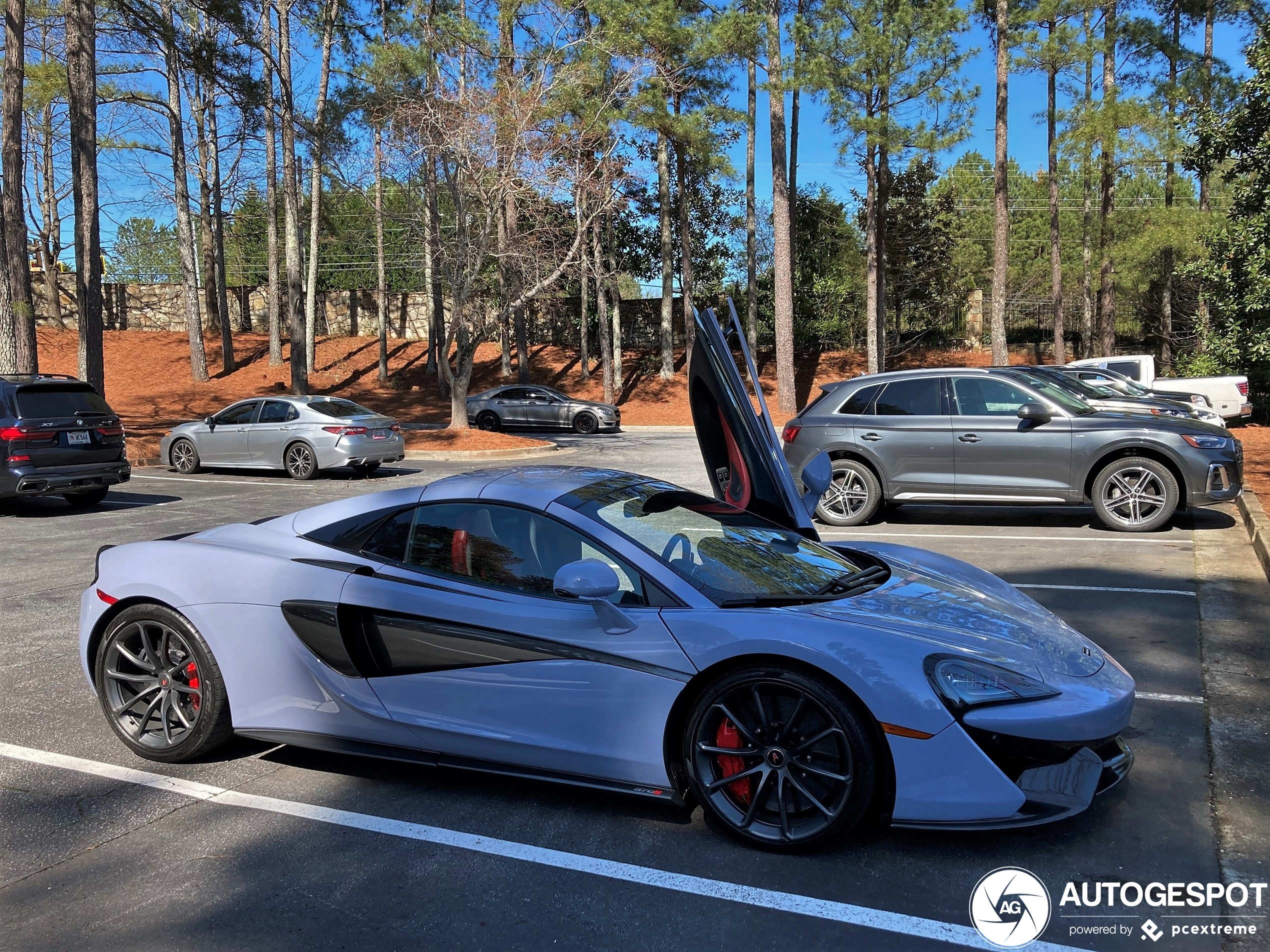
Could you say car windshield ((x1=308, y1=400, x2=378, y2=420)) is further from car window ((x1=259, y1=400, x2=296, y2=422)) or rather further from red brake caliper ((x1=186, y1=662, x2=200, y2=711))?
red brake caliper ((x1=186, y1=662, x2=200, y2=711))

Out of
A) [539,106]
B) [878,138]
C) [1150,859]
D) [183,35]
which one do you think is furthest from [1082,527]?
[878,138]

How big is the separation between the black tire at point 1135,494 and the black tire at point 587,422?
60.4 ft

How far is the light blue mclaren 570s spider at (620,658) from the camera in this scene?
318 centimetres

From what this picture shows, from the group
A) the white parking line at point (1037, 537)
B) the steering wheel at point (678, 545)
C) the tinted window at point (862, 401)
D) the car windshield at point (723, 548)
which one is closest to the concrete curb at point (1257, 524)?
the white parking line at point (1037, 537)

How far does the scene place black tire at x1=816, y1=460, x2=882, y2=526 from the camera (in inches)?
416

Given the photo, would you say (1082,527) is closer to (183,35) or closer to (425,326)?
(183,35)

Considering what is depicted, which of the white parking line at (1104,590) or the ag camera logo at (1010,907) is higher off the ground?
the white parking line at (1104,590)

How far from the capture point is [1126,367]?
2302cm

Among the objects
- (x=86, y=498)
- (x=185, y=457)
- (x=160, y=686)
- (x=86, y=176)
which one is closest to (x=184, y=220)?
(x=86, y=176)

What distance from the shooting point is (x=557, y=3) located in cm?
2598

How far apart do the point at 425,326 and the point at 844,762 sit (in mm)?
42949

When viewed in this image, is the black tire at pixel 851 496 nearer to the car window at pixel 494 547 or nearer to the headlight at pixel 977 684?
the car window at pixel 494 547

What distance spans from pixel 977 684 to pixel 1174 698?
2.38 metres

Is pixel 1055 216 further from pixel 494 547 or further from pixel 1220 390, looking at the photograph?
pixel 494 547
